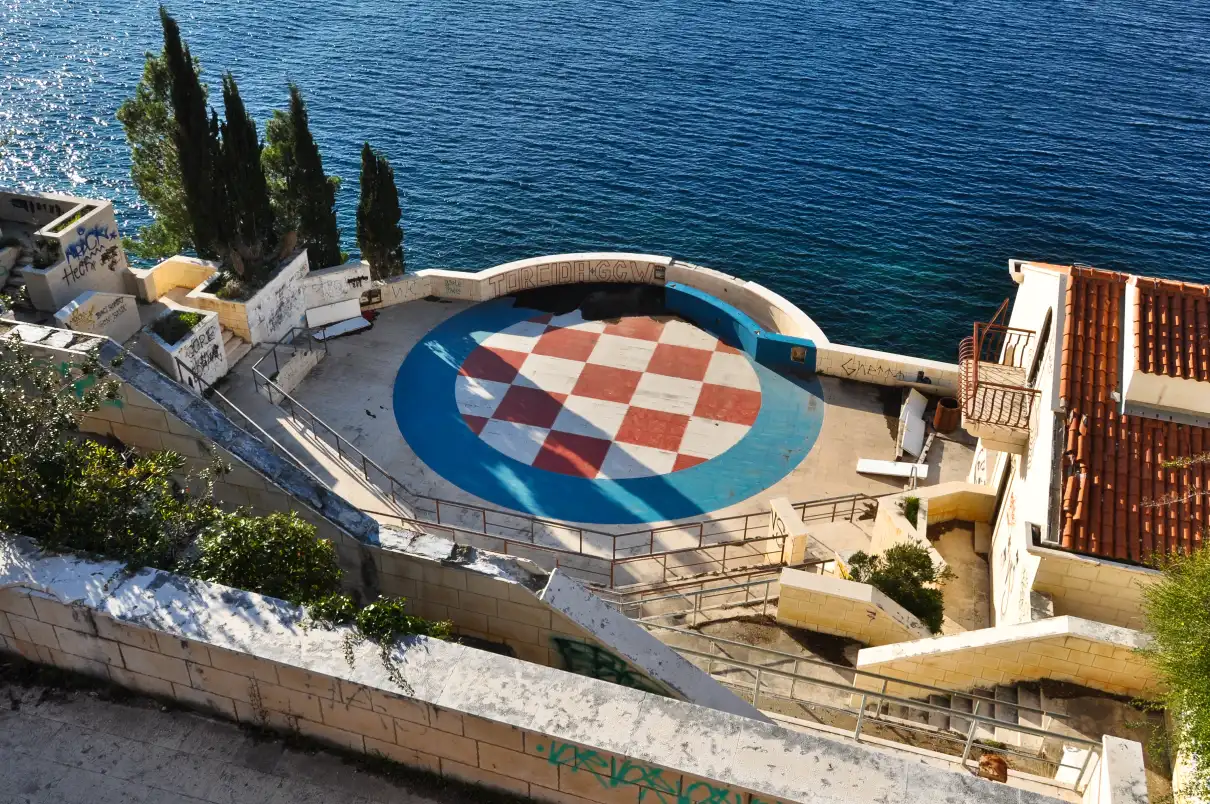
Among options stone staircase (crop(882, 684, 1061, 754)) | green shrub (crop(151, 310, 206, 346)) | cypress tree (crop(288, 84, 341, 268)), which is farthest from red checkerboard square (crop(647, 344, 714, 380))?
stone staircase (crop(882, 684, 1061, 754))

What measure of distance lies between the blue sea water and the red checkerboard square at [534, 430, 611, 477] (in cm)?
1720

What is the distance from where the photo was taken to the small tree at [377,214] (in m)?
30.6

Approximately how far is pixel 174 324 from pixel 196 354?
0.90 metres

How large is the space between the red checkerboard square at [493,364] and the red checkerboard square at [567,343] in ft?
2.63

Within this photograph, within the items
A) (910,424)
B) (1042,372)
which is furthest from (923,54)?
(1042,372)

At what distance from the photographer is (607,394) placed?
2734 cm

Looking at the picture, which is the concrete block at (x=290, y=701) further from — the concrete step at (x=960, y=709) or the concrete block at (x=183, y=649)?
the concrete step at (x=960, y=709)

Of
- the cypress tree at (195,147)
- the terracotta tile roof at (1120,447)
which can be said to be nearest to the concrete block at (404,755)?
the terracotta tile roof at (1120,447)

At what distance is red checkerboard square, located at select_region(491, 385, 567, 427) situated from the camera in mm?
26312

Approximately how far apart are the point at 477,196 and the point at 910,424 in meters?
28.9

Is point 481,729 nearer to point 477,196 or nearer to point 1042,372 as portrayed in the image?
point 1042,372

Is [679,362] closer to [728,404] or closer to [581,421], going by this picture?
[728,404]

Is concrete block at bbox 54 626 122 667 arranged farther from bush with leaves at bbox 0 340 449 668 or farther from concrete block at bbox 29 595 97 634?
bush with leaves at bbox 0 340 449 668

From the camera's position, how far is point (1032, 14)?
236ft
